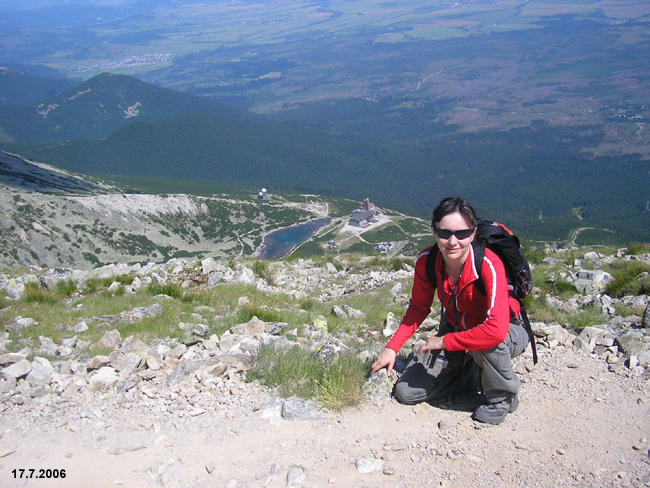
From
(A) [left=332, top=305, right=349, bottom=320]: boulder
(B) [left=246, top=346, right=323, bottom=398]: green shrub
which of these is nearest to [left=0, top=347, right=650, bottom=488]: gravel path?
(B) [left=246, top=346, right=323, bottom=398]: green shrub

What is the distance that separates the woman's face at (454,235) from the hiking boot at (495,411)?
74.4 inches

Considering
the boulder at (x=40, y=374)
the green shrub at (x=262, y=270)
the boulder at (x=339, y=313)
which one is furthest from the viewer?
the green shrub at (x=262, y=270)

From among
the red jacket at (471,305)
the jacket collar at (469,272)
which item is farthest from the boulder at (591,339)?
the jacket collar at (469,272)

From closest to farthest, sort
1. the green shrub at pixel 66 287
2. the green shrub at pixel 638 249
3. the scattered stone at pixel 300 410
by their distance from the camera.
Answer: the scattered stone at pixel 300 410
the green shrub at pixel 66 287
the green shrub at pixel 638 249

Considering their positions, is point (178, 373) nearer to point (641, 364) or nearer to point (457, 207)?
point (457, 207)

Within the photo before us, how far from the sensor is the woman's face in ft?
17.4

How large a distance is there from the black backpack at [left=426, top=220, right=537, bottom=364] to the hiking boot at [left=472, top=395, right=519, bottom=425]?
1.27 m

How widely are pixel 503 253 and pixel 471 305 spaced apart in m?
0.70

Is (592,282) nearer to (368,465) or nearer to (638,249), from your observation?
(638,249)

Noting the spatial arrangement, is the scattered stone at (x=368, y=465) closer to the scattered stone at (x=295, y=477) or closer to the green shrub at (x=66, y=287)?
the scattered stone at (x=295, y=477)

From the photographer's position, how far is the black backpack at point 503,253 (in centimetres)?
550

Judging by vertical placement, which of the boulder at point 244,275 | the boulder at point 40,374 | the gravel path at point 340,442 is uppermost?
the boulder at point 40,374

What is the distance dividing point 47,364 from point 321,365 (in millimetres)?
4097

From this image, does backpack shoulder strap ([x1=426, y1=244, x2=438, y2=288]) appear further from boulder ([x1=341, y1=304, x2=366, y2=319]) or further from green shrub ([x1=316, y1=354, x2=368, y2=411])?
boulder ([x1=341, y1=304, x2=366, y2=319])
